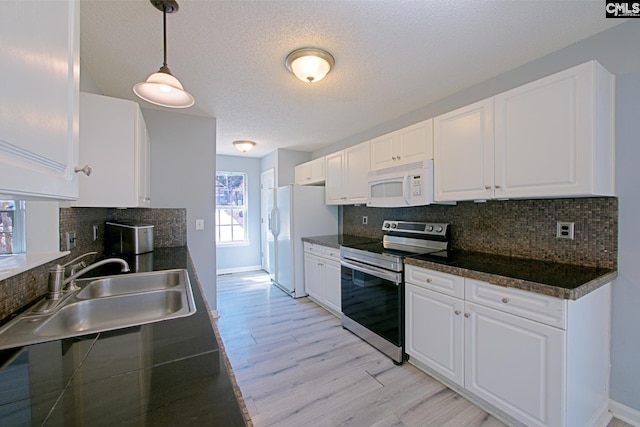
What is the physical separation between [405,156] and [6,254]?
271cm

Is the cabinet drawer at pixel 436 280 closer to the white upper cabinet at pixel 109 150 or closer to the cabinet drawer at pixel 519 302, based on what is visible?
the cabinet drawer at pixel 519 302

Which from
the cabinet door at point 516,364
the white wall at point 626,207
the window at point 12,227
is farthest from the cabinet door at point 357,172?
the window at point 12,227

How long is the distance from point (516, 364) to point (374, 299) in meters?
1.11

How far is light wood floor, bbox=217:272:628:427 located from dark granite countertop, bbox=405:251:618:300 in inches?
34.2

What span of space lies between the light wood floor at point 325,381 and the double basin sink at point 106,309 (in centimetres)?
97

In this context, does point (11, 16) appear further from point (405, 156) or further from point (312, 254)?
point (312, 254)

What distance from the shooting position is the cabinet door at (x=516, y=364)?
1.35 metres

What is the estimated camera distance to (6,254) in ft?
3.84

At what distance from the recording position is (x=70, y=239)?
5.17 feet

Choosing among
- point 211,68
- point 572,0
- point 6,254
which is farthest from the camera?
point 211,68

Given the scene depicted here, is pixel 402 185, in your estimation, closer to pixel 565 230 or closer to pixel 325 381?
pixel 565 230

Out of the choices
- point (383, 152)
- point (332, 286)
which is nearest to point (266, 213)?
point (332, 286)

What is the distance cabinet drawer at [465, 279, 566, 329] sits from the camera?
1.33m

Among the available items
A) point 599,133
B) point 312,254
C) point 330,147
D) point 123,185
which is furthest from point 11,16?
point 330,147
